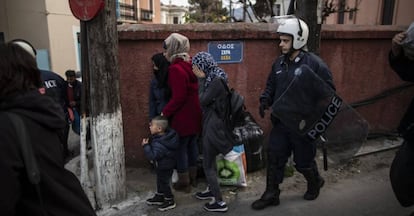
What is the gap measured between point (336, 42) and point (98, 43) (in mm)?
3324

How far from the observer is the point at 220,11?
17.8m

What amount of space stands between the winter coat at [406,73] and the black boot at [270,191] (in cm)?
124

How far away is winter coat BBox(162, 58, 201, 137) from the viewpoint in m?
3.59

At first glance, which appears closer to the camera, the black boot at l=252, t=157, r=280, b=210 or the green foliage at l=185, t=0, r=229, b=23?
the black boot at l=252, t=157, r=280, b=210

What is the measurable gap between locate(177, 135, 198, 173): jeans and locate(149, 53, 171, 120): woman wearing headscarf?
506 millimetres

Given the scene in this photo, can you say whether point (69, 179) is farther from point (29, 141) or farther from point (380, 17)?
point (380, 17)

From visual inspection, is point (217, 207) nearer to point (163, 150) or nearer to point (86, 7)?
point (163, 150)

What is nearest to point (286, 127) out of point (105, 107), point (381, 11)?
point (105, 107)

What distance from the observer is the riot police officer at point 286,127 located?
11.3ft

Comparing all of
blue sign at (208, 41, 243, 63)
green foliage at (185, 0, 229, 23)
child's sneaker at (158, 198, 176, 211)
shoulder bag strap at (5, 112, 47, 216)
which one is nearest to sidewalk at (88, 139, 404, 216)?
child's sneaker at (158, 198, 176, 211)

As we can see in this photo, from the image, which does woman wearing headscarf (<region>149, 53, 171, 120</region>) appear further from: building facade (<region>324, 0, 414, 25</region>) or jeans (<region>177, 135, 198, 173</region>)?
building facade (<region>324, 0, 414, 25</region>)

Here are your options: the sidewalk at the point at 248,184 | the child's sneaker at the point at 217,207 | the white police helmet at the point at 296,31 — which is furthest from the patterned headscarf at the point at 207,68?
the sidewalk at the point at 248,184

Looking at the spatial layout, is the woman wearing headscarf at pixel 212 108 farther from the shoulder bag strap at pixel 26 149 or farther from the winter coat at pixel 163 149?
the shoulder bag strap at pixel 26 149

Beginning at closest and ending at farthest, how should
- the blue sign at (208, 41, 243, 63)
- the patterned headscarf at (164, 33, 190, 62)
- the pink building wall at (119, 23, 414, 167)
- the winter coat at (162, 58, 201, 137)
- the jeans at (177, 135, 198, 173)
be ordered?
the winter coat at (162, 58, 201, 137)
the patterned headscarf at (164, 33, 190, 62)
the jeans at (177, 135, 198, 173)
the pink building wall at (119, 23, 414, 167)
the blue sign at (208, 41, 243, 63)
